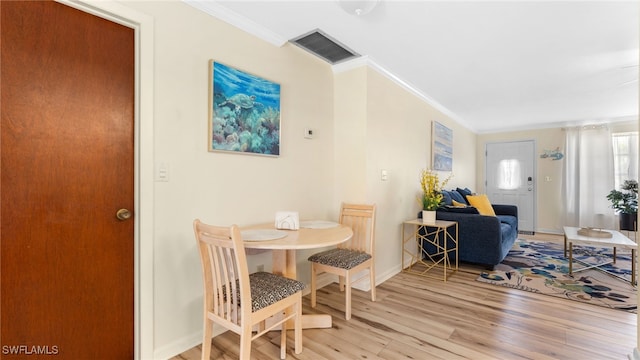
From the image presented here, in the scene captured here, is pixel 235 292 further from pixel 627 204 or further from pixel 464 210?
pixel 627 204

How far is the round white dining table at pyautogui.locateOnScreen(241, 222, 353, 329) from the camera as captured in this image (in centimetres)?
169

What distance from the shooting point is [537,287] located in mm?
2881

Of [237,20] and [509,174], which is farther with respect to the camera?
[509,174]

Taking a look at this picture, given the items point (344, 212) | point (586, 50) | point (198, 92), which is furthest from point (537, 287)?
point (198, 92)

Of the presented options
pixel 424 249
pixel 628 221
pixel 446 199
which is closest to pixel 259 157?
pixel 424 249

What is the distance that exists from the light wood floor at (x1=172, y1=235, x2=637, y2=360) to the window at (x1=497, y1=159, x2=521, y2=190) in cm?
445

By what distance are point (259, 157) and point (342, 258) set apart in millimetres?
1076

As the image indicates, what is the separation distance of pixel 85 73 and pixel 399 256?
3306 mm

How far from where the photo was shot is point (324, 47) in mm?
2678

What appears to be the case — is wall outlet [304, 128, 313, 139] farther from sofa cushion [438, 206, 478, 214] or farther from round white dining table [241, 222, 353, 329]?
sofa cushion [438, 206, 478, 214]

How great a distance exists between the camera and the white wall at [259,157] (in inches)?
69.6

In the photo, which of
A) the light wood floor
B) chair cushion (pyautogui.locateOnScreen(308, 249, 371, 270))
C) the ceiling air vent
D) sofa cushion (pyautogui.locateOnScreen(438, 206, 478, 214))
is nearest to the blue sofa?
sofa cushion (pyautogui.locateOnScreen(438, 206, 478, 214))

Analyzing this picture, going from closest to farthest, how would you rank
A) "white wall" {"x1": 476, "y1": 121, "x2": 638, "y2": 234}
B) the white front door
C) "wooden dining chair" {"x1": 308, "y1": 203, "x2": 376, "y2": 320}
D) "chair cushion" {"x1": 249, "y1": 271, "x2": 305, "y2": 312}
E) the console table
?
"chair cushion" {"x1": 249, "y1": 271, "x2": 305, "y2": 312}
"wooden dining chair" {"x1": 308, "y1": 203, "x2": 376, "y2": 320}
the console table
"white wall" {"x1": 476, "y1": 121, "x2": 638, "y2": 234}
the white front door

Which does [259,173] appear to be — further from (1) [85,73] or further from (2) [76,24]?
(2) [76,24]
